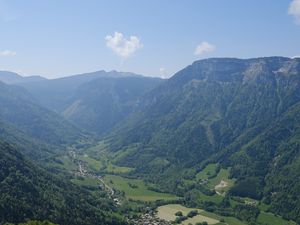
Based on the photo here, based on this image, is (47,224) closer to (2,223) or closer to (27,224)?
(27,224)

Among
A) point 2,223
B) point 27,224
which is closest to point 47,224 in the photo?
point 27,224
